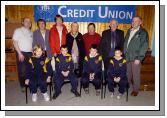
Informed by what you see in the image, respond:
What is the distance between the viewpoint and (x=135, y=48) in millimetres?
4316

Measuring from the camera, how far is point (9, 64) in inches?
206

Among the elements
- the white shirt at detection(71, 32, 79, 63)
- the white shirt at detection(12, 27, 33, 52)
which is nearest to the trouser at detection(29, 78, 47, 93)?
the white shirt at detection(12, 27, 33, 52)

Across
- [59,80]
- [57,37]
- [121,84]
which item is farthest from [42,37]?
[121,84]

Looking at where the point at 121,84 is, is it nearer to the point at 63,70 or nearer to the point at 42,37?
the point at 63,70

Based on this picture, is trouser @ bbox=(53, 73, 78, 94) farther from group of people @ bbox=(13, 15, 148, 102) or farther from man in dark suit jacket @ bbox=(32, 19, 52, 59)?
man in dark suit jacket @ bbox=(32, 19, 52, 59)

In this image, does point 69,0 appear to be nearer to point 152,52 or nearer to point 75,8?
point 75,8

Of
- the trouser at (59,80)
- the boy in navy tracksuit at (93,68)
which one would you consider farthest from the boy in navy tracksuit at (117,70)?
the trouser at (59,80)

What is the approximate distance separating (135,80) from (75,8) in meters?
2.23

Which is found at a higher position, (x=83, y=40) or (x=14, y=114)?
(x=83, y=40)

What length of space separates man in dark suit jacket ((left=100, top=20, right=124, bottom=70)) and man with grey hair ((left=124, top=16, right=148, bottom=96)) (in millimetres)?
141

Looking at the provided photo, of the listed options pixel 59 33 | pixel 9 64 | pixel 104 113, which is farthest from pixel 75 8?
pixel 104 113

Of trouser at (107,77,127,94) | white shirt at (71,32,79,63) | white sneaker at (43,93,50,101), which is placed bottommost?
white sneaker at (43,93,50,101)

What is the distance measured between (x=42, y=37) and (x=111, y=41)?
1.34 m

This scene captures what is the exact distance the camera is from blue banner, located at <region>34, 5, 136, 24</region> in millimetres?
5473
